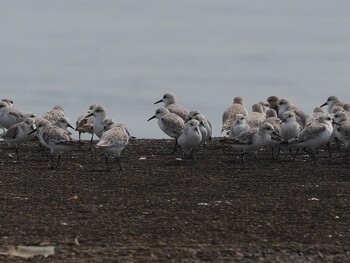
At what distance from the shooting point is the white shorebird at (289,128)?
21734 millimetres

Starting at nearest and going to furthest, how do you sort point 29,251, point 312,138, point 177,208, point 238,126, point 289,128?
point 29,251, point 177,208, point 312,138, point 289,128, point 238,126

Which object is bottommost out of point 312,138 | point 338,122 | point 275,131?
point 312,138

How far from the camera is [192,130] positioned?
2083 cm

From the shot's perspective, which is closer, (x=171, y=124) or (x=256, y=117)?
(x=171, y=124)

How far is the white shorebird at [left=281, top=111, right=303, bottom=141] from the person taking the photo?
21734 millimetres

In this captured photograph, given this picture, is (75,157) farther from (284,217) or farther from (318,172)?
(284,217)

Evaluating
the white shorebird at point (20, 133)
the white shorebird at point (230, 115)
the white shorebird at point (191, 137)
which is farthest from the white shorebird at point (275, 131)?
the white shorebird at point (20, 133)

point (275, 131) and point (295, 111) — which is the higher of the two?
point (295, 111)

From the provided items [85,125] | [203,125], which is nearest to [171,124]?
[203,125]

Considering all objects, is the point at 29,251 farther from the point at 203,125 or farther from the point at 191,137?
the point at 203,125

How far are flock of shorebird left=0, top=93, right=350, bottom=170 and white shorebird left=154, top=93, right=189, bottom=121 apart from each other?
0.09 ft

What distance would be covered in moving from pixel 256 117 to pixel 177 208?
8612mm

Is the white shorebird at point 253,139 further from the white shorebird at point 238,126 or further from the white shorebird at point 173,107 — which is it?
the white shorebird at point 173,107

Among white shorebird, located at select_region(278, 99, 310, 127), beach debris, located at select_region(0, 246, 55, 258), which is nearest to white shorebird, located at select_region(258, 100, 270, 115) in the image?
white shorebird, located at select_region(278, 99, 310, 127)
